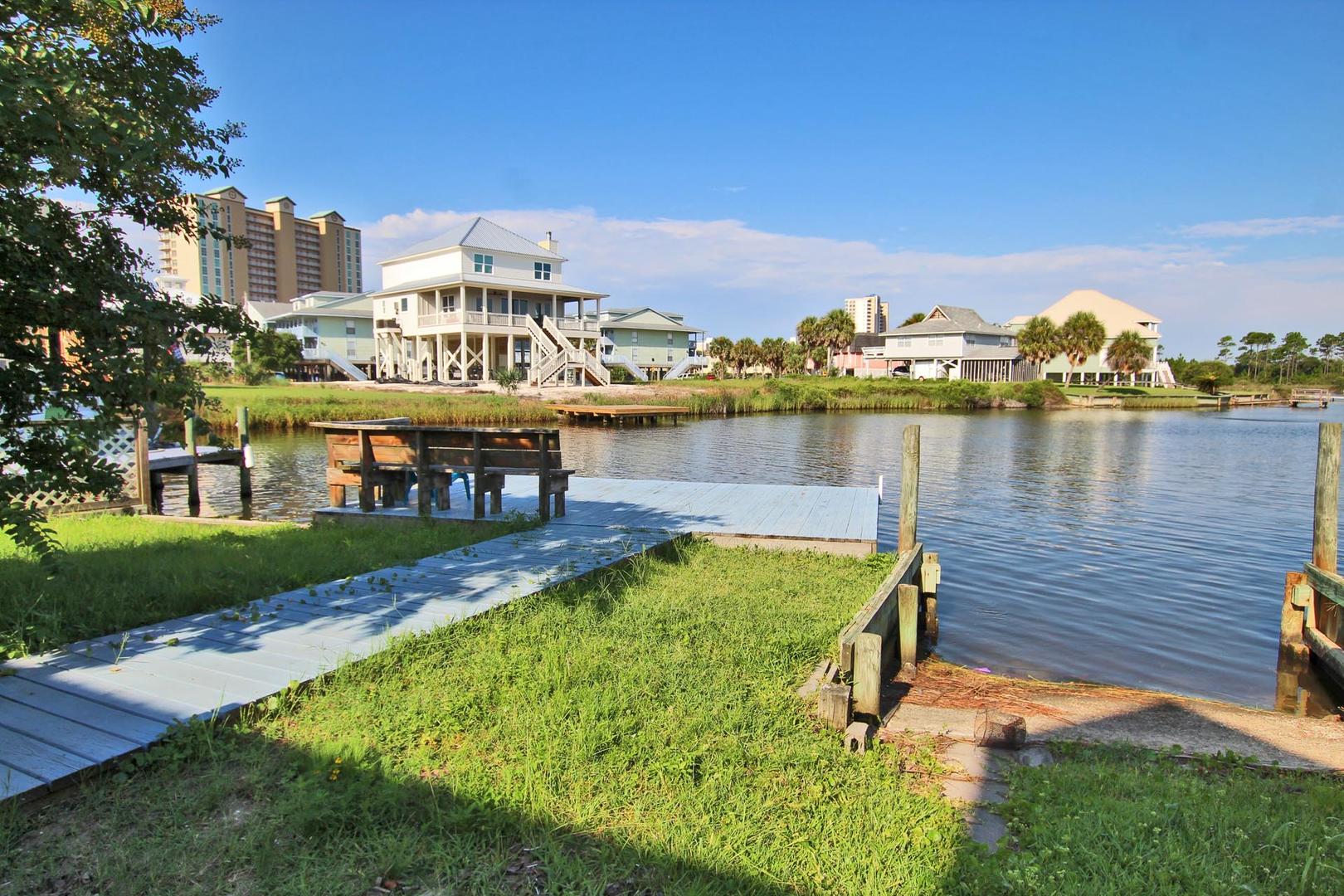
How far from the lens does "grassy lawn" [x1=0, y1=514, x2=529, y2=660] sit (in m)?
5.39

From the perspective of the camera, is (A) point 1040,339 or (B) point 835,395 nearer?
(B) point 835,395

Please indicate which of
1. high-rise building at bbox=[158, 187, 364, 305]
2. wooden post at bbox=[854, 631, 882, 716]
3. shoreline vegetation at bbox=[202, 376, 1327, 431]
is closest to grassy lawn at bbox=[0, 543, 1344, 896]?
wooden post at bbox=[854, 631, 882, 716]

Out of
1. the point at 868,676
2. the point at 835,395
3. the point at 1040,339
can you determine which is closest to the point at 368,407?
the point at 868,676

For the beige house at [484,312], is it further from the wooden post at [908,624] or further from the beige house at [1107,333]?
the beige house at [1107,333]

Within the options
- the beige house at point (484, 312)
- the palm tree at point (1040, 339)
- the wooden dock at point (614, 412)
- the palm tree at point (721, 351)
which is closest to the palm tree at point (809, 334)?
the palm tree at point (721, 351)

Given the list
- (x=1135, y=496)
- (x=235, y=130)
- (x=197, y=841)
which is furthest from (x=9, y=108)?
(x=1135, y=496)

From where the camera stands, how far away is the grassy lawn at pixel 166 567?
17.7 feet

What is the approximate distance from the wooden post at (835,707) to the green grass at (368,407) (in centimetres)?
2610

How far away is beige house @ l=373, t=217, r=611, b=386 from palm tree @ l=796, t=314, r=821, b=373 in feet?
111

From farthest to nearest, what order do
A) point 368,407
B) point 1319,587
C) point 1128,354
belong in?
point 1128,354 → point 368,407 → point 1319,587

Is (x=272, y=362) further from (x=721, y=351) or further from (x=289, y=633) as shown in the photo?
(x=289, y=633)

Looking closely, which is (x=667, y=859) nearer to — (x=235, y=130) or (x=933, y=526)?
(x=235, y=130)

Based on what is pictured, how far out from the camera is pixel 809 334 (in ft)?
263

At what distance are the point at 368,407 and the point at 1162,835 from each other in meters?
33.1
